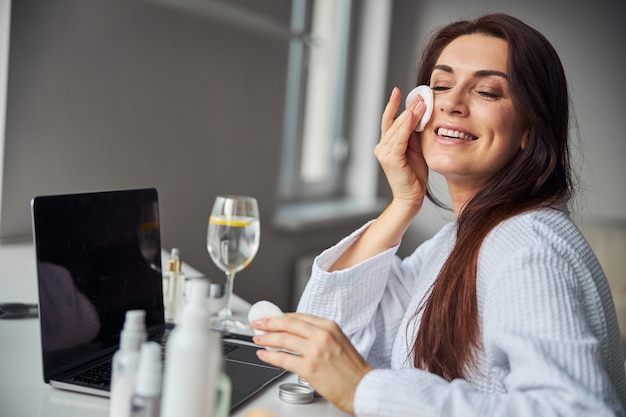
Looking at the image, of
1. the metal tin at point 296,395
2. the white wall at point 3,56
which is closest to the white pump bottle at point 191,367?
the metal tin at point 296,395

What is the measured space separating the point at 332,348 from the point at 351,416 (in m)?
0.13

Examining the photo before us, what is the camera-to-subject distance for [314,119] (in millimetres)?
3535

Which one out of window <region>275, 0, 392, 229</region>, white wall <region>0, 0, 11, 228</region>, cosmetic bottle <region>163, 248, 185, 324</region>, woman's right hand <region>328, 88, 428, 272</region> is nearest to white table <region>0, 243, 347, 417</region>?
cosmetic bottle <region>163, 248, 185, 324</region>

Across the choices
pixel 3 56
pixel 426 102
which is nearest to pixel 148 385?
pixel 426 102

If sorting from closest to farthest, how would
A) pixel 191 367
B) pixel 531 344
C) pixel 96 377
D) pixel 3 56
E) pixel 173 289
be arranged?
1. pixel 191 367
2. pixel 531 344
3. pixel 96 377
4. pixel 173 289
5. pixel 3 56

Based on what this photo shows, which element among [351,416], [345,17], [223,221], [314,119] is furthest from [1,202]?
[345,17]

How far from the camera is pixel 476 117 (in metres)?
1.27

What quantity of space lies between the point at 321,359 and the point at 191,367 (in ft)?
0.89

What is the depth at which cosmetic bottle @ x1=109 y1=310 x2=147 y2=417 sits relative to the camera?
74cm

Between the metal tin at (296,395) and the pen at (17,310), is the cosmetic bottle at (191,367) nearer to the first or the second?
the metal tin at (296,395)

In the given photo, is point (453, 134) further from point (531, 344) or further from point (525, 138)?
point (531, 344)

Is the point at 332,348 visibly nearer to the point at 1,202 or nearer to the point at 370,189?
the point at 1,202

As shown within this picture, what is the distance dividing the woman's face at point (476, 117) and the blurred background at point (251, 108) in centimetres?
27

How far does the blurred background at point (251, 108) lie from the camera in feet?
5.98
